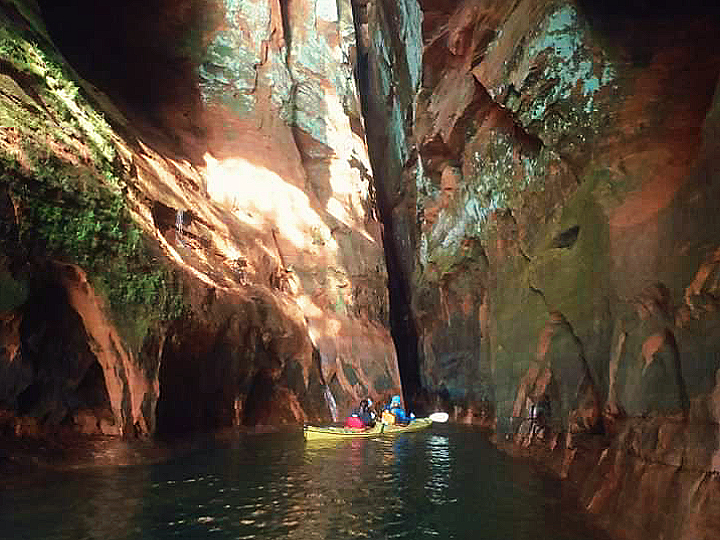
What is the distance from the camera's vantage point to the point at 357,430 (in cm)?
1684

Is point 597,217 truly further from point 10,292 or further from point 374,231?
point 374,231

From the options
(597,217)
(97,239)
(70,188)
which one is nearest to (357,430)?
(97,239)

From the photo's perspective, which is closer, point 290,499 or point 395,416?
point 290,499

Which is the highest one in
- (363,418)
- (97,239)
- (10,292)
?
(97,239)

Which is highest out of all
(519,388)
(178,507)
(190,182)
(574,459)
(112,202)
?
(190,182)

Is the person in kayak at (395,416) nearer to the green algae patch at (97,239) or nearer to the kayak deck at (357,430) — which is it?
the kayak deck at (357,430)

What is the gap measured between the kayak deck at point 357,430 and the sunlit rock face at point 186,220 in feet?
10.5

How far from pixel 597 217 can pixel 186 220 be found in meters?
13.0

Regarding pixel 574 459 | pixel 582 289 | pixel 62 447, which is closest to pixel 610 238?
pixel 582 289

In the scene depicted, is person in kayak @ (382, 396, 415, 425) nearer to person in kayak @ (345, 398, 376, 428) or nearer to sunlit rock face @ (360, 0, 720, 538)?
person in kayak @ (345, 398, 376, 428)

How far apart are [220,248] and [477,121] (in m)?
9.29

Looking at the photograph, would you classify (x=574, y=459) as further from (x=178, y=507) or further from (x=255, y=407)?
(x=255, y=407)

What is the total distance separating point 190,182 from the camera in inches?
812

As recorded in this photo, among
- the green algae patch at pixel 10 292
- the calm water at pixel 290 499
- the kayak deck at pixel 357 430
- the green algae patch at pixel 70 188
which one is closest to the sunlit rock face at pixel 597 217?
the calm water at pixel 290 499
